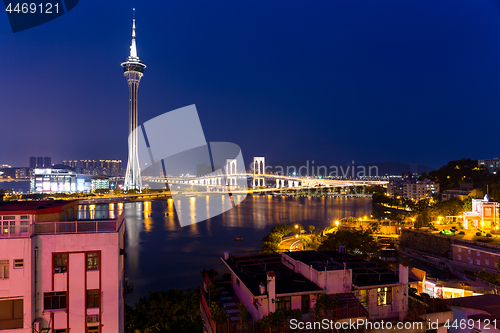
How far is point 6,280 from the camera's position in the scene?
1.40 metres

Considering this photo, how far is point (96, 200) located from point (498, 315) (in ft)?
48.9

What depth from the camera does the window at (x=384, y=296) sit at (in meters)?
1.62

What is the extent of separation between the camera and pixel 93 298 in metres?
1.51

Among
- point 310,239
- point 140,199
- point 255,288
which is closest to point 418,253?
point 310,239

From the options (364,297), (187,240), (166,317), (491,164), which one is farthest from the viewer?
(491,164)

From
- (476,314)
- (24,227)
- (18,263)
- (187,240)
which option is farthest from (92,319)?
(187,240)

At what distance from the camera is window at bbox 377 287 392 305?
64.0 inches

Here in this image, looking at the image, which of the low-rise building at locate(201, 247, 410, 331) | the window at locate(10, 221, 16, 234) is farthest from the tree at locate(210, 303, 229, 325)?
the window at locate(10, 221, 16, 234)

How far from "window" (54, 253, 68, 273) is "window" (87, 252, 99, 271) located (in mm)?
90

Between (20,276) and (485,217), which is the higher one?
(20,276)

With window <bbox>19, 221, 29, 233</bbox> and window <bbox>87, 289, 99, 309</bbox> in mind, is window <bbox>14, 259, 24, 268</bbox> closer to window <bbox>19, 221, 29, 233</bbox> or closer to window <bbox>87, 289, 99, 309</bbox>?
window <bbox>19, 221, 29, 233</bbox>
